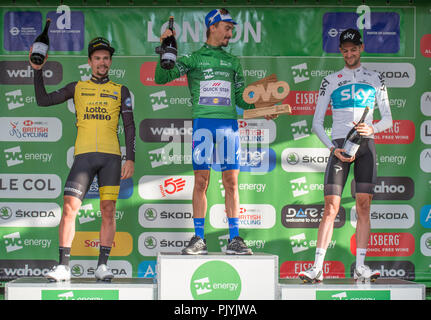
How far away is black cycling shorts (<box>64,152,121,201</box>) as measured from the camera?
3.86m

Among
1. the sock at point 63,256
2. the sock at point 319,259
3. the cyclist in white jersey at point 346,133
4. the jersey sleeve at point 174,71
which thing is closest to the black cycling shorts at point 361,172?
the cyclist in white jersey at point 346,133

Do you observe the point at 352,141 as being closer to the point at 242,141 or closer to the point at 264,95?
the point at 264,95

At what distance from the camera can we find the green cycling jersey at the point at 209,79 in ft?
13.1

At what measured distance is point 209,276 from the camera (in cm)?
370

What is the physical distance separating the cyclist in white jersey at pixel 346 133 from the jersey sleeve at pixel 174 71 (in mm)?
1099

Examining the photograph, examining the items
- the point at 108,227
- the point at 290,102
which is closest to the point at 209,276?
the point at 108,227

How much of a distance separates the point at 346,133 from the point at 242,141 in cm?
121

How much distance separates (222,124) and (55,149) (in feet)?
6.15

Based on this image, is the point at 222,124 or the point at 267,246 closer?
the point at 222,124

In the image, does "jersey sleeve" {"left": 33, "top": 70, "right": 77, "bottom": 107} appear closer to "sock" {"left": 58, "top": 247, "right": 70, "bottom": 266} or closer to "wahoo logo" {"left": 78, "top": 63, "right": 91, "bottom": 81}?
"wahoo logo" {"left": 78, "top": 63, "right": 91, "bottom": 81}

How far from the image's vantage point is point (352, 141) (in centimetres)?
401

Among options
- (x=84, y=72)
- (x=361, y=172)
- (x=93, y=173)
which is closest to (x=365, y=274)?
(x=361, y=172)

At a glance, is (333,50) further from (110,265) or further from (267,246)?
(110,265)

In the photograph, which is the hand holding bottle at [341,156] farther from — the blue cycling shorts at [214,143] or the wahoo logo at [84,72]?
the wahoo logo at [84,72]
